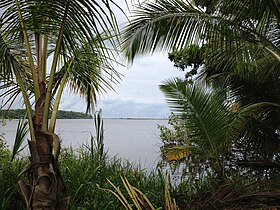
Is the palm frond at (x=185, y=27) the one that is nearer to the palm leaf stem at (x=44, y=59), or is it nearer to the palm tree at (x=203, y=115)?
the palm tree at (x=203, y=115)

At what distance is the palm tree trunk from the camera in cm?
305

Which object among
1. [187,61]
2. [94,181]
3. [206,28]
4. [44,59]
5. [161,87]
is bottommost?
[94,181]

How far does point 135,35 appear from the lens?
4.45 meters

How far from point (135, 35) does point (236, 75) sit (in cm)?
258

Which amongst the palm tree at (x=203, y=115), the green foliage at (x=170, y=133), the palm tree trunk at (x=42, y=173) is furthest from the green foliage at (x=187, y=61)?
the palm tree trunk at (x=42, y=173)

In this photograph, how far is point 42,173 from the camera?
307 cm

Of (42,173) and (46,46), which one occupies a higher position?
(46,46)

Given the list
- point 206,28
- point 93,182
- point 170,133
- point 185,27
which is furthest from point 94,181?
point 170,133

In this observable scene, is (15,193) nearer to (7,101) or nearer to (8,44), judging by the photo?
(7,101)

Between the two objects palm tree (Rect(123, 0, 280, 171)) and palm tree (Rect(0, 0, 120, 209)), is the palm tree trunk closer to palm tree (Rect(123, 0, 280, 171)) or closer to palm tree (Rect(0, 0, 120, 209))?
palm tree (Rect(0, 0, 120, 209))

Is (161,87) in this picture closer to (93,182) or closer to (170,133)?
(93,182)

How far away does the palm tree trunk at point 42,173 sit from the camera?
3.05 meters

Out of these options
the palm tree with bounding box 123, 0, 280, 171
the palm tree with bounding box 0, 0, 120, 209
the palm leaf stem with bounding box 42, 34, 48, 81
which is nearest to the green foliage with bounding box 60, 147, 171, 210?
the palm tree with bounding box 0, 0, 120, 209

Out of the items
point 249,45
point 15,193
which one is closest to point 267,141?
point 249,45
